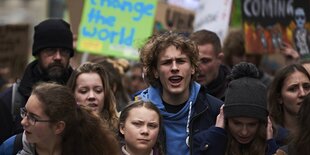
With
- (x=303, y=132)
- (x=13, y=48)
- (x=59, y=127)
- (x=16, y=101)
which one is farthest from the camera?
(x=13, y=48)

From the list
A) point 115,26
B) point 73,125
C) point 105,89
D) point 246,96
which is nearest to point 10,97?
point 105,89

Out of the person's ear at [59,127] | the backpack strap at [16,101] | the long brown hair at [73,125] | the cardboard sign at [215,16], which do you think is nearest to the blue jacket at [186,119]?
the long brown hair at [73,125]

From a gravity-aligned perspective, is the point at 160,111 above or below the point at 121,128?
above

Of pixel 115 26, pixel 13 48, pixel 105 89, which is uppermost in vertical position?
pixel 115 26

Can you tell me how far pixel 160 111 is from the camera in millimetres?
6371

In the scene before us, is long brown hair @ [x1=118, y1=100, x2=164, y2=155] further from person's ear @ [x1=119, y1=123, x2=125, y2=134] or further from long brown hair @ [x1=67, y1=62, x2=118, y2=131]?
long brown hair @ [x1=67, y1=62, x2=118, y2=131]

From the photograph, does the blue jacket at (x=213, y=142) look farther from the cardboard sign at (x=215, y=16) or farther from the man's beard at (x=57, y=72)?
the cardboard sign at (x=215, y=16)

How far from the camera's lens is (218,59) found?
8.06 m

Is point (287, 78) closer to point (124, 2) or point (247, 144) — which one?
point (247, 144)

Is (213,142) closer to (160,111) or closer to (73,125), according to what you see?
(160,111)

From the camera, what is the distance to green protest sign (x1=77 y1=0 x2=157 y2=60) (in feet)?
32.6

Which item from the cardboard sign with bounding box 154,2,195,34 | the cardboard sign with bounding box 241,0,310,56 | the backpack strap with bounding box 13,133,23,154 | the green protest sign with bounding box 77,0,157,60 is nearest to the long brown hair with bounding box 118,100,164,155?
the backpack strap with bounding box 13,133,23,154

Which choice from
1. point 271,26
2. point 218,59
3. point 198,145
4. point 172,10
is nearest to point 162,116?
point 198,145

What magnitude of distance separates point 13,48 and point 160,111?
459cm
